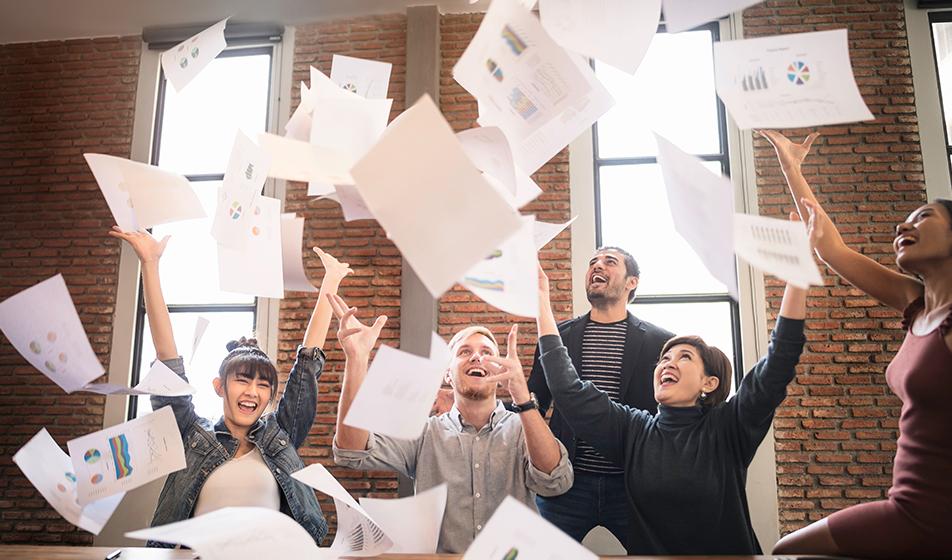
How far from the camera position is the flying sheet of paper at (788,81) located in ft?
4.25

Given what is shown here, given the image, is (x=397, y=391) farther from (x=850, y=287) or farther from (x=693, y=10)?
(x=850, y=287)

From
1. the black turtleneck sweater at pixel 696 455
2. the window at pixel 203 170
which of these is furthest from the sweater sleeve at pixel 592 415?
the window at pixel 203 170

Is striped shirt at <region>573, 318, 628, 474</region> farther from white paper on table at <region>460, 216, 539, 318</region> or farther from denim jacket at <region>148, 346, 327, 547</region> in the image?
white paper on table at <region>460, 216, 539, 318</region>

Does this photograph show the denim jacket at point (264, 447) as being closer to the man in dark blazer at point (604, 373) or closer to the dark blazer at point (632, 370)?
the man in dark blazer at point (604, 373)

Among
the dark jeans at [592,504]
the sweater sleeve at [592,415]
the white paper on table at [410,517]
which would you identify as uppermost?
the sweater sleeve at [592,415]

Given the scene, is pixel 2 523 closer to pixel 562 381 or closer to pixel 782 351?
pixel 562 381

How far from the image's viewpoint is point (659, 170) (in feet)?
13.9

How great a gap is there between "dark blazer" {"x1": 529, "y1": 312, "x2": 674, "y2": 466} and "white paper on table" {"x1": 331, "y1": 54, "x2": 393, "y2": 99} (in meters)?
1.16

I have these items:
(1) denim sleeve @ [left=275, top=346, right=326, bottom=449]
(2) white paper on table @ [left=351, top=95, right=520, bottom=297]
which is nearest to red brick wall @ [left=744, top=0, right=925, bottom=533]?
(1) denim sleeve @ [left=275, top=346, right=326, bottom=449]

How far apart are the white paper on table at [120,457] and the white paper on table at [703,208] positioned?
1162 mm

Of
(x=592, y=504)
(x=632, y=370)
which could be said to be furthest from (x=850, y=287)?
(x=592, y=504)

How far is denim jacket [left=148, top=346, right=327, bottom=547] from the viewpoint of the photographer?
2068 millimetres

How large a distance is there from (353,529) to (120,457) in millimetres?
565

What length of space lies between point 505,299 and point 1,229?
466 centimetres
